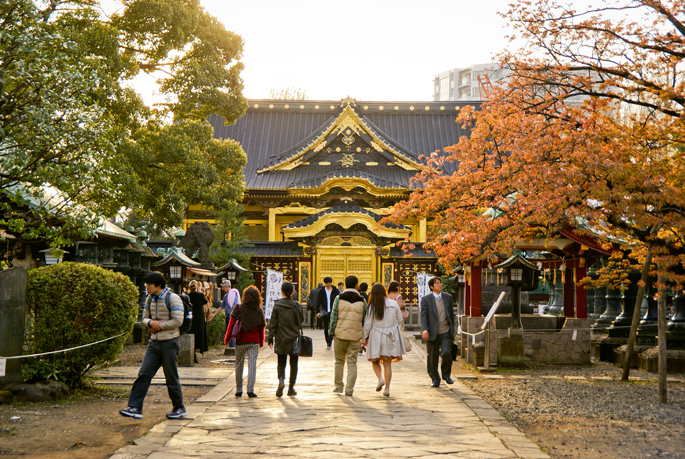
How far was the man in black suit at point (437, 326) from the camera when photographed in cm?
997

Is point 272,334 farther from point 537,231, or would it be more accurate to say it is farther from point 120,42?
point 120,42

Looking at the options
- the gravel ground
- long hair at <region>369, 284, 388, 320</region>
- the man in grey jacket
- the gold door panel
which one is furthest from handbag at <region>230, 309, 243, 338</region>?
the gold door panel

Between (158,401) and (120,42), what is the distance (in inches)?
371

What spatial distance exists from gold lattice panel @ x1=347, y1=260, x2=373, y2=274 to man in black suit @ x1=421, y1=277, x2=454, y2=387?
50.4 feet

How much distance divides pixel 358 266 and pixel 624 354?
13.5 metres

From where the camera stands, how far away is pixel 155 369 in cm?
703

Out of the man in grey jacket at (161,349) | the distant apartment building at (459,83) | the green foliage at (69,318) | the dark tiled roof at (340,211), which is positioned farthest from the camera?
the distant apartment building at (459,83)

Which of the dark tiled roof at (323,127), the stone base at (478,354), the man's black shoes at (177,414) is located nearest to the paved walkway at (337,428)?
the man's black shoes at (177,414)

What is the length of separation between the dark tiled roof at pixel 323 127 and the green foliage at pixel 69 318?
71.1 ft

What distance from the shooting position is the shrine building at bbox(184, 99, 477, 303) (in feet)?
83.7

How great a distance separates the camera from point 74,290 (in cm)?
841

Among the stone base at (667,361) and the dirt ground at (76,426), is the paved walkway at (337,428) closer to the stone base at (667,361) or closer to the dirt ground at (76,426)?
the dirt ground at (76,426)

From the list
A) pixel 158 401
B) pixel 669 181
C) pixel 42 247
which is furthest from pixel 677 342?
pixel 42 247

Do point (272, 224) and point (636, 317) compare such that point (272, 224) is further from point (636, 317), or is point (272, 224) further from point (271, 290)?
point (636, 317)
